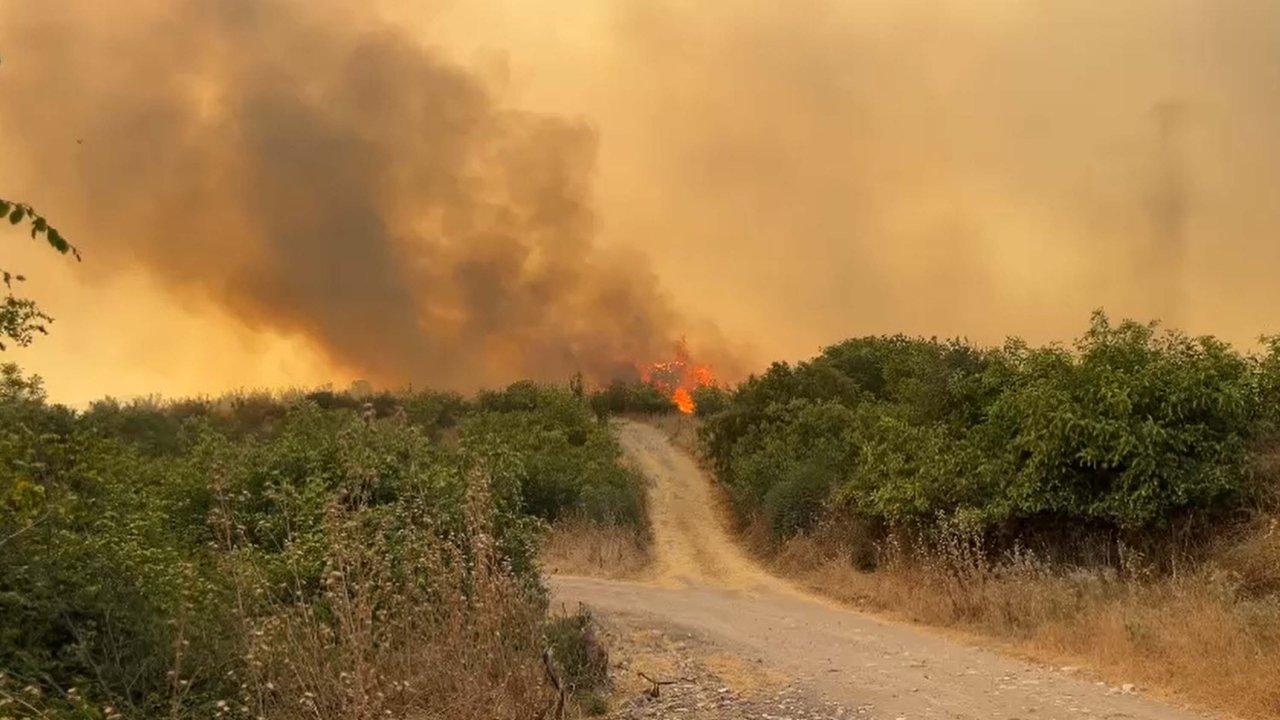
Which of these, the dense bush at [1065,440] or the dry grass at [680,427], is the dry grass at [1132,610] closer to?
the dense bush at [1065,440]

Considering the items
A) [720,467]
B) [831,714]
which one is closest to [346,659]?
[831,714]

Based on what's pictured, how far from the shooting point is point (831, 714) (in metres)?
10.5

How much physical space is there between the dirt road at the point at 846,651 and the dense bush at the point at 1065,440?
3.01 metres

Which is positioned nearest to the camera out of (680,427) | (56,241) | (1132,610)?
(56,241)

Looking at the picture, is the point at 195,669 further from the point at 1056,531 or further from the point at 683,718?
the point at 1056,531

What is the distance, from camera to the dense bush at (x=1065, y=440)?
686 inches

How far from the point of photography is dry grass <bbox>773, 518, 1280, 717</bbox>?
11352 mm

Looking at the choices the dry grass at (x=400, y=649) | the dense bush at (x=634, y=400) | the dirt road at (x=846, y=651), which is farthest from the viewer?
the dense bush at (x=634, y=400)

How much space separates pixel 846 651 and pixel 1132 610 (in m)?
3.67

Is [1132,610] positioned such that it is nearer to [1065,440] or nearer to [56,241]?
[1065,440]

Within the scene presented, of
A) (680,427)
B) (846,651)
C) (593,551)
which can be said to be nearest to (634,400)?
(680,427)

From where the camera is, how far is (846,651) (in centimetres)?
1454

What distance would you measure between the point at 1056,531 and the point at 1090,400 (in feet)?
8.25

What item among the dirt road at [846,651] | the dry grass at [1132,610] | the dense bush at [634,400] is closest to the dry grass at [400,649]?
the dirt road at [846,651]
